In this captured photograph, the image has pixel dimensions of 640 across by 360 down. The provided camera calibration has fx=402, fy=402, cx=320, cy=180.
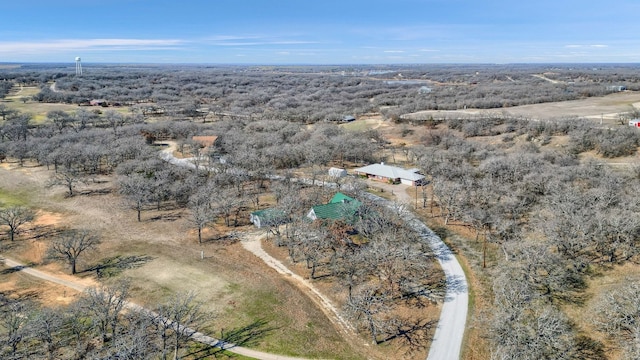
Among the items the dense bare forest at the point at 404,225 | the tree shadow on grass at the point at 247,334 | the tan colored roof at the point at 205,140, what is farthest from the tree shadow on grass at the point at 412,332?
the tan colored roof at the point at 205,140

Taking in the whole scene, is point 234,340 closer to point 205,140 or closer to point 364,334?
point 364,334

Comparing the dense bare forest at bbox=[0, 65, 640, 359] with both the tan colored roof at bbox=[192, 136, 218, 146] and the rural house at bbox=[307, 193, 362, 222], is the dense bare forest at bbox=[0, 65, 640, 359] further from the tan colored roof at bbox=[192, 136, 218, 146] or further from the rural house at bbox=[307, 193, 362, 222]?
the tan colored roof at bbox=[192, 136, 218, 146]

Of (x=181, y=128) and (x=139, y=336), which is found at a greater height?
(x=181, y=128)

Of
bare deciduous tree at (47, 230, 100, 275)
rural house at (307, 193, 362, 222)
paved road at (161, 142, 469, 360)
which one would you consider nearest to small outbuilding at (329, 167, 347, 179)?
rural house at (307, 193, 362, 222)

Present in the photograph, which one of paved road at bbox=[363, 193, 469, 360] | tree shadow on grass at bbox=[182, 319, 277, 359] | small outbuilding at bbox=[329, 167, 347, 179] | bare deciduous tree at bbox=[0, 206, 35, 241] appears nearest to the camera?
tree shadow on grass at bbox=[182, 319, 277, 359]

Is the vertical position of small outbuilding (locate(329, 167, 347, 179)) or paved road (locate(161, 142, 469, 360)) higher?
small outbuilding (locate(329, 167, 347, 179))

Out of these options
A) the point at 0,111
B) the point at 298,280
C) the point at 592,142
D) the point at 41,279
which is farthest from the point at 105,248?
the point at 0,111

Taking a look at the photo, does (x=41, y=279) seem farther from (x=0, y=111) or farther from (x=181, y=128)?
(x=0, y=111)
